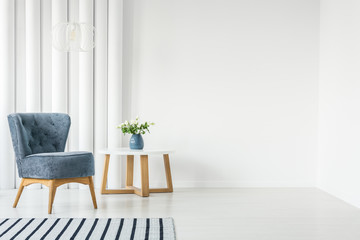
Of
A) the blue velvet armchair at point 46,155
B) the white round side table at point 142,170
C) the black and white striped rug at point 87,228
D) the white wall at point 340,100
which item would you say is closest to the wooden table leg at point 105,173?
the white round side table at point 142,170

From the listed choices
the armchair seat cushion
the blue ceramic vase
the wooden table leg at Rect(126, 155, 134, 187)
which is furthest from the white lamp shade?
the armchair seat cushion

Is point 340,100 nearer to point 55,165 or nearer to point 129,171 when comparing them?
point 129,171

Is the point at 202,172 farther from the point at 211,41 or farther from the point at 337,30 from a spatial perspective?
the point at 337,30

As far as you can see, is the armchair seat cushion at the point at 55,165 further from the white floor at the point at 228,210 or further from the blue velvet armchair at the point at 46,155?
the white floor at the point at 228,210

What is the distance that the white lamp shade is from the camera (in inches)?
170

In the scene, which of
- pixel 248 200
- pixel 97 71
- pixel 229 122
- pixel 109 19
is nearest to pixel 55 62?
pixel 97 71

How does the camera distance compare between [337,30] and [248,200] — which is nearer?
[248,200]

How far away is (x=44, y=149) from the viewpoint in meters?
3.84

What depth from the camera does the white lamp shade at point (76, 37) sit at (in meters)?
4.33

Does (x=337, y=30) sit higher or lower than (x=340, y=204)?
higher

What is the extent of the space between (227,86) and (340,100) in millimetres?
1230

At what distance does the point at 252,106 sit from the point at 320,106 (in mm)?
766

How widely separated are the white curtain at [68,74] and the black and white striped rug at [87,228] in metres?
1.50

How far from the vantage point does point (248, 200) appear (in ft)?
13.0
